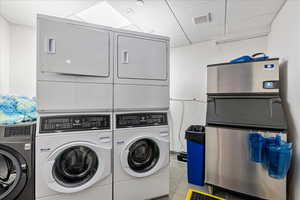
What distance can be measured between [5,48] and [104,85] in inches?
76.1

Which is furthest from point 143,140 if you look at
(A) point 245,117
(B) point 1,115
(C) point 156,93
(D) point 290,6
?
(D) point 290,6

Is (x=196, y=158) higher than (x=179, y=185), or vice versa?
(x=196, y=158)

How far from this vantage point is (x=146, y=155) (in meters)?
1.70

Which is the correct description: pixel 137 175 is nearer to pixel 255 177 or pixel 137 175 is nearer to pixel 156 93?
pixel 156 93

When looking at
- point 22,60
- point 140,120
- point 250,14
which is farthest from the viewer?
point 22,60

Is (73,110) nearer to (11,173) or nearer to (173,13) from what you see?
(11,173)

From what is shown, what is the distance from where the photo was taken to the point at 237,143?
5.43ft

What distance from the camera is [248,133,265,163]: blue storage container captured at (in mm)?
1418

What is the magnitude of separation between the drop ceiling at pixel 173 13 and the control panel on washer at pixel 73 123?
55.6 inches

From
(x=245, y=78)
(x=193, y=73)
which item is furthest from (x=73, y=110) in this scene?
(x=193, y=73)

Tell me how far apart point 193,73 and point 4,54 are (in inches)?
126

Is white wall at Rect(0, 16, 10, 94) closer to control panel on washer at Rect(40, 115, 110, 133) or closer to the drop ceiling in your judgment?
the drop ceiling

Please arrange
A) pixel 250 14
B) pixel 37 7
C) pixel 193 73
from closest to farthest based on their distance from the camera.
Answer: pixel 37 7 < pixel 250 14 < pixel 193 73

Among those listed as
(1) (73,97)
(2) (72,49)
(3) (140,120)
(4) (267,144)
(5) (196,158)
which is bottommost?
(5) (196,158)
